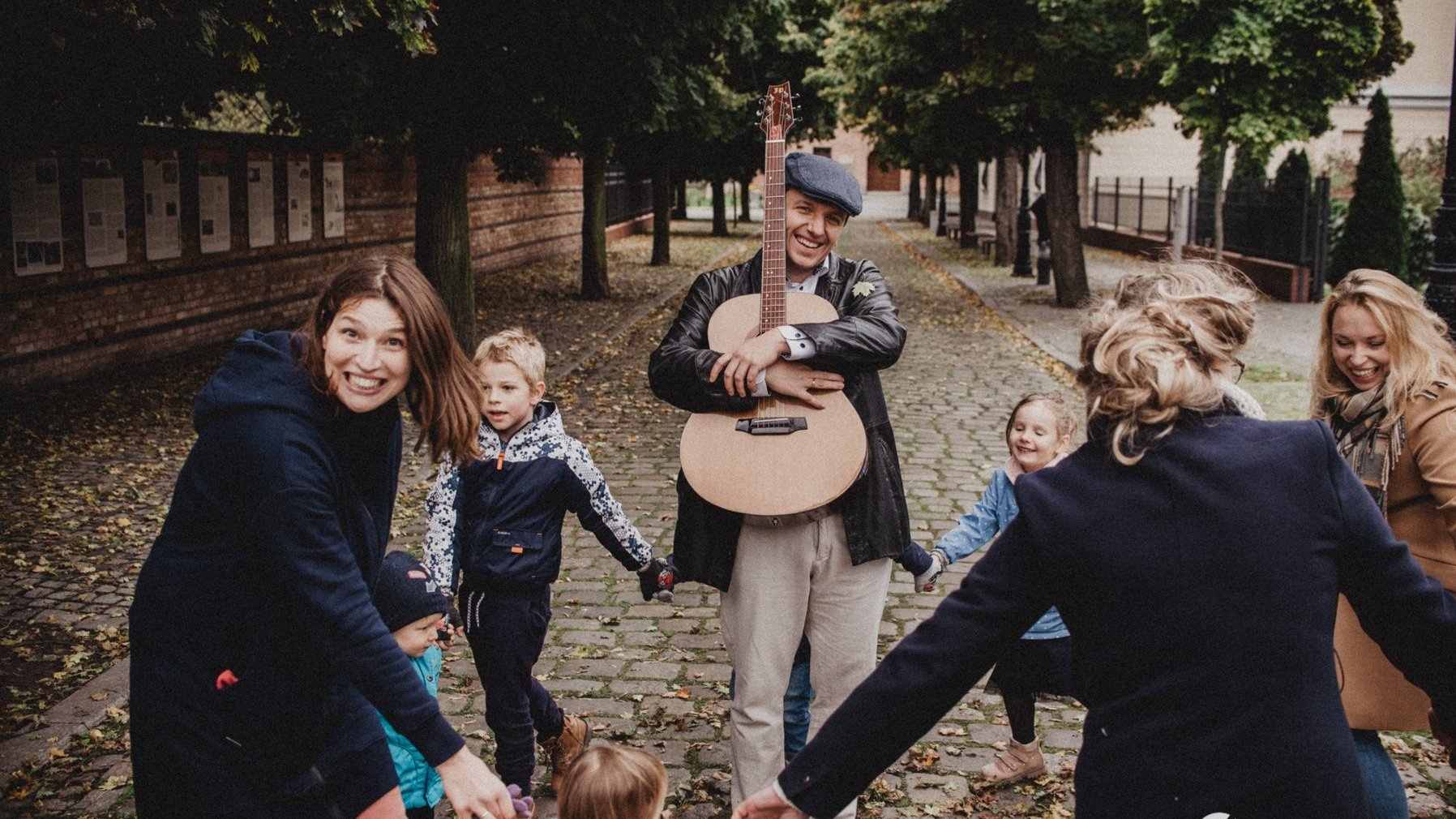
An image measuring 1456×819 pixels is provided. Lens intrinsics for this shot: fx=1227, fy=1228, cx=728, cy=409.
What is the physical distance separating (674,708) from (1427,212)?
25.5 metres

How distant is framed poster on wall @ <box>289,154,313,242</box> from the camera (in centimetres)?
1659

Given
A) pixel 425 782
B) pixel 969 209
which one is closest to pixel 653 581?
pixel 425 782

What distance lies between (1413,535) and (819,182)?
1.80 meters

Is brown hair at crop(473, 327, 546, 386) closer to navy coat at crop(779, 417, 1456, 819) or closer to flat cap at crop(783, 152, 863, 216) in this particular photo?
flat cap at crop(783, 152, 863, 216)

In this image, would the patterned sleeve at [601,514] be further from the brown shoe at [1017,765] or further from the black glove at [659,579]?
the brown shoe at [1017,765]

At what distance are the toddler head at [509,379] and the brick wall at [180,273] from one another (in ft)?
30.1

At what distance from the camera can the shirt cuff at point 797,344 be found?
331 centimetres

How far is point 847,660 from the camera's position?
3.59 meters

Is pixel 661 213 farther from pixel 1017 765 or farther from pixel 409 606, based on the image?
pixel 409 606

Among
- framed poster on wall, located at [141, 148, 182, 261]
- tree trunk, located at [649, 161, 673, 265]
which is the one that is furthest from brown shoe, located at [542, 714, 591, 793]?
tree trunk, located at [649, 161, 673, 265]

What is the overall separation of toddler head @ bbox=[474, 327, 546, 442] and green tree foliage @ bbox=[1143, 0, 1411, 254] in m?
12.1

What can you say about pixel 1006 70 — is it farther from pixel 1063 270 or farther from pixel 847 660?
pixel 847 660

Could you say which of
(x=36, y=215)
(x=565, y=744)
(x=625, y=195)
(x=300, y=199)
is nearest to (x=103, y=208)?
(x=36, y=215)

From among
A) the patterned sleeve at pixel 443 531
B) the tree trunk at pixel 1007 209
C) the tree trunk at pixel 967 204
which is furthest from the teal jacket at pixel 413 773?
the tree trunk at pixel 967 204
